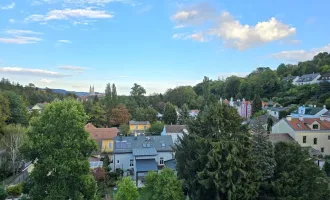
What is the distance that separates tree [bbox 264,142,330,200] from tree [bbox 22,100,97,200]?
405 inches

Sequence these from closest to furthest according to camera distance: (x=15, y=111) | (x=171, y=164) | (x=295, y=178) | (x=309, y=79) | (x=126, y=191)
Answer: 1. (x=126, y=191)
2. (x=295, y=178)
3. (x=171, y=164)
4. (x=15, y=111)
5. (x=309, y=79)

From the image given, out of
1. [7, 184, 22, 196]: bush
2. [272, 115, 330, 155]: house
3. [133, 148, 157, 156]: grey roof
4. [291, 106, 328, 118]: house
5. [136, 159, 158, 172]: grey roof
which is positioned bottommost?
[7, 184, 22, 196]: bush

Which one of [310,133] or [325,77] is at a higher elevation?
[325,77]

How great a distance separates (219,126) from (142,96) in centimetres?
6963

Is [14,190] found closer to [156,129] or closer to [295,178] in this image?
[295,178]

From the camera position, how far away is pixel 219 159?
15.5m

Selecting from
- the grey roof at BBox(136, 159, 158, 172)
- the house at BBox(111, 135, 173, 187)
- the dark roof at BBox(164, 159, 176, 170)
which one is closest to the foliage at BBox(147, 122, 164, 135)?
the house at BBox(111, 135, 173, 187)

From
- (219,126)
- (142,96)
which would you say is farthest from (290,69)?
(219,126)

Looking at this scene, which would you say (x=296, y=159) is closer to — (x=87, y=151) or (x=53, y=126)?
(x=87, y=151)

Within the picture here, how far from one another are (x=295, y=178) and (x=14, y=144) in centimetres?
2550

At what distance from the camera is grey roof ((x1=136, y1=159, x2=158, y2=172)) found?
27141 millimetres

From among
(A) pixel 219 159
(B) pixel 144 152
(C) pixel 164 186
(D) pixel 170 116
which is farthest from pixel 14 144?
(D) pixel 170 116

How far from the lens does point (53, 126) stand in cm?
1362

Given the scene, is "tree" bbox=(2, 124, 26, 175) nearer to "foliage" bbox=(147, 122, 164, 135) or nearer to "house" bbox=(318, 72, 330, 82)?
"foliage" bbox=(147, 122, 164, 135)
